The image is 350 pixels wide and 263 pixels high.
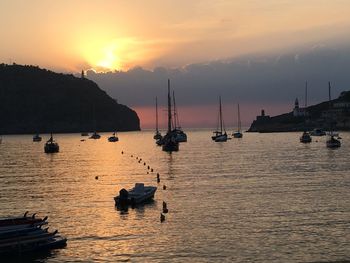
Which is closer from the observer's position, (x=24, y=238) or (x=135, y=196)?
(x=24, y=238)

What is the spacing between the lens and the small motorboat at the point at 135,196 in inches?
2009

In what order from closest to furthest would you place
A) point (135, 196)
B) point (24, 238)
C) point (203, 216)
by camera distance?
1. point (24, 238)
2. point (203, 216)
3. point (135, 196)

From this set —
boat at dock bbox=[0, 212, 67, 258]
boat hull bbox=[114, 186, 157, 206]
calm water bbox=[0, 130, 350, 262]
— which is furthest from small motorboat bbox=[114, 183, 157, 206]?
boat at dock bbox=[0, 212, 67, 258]

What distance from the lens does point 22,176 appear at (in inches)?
3450

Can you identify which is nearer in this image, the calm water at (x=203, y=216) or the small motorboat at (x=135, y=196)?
the calm water at (x=203, y=216)

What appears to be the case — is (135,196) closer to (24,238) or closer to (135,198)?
(135,198)

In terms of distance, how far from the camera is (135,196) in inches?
2044

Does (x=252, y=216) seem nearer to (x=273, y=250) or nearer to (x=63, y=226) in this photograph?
(x=273, y=250)

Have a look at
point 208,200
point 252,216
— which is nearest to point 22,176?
point 208,200

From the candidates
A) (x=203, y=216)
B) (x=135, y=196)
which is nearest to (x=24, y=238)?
(x=203, y=216)

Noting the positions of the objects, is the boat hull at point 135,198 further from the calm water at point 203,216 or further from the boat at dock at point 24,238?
the boat at dock at point 24,238

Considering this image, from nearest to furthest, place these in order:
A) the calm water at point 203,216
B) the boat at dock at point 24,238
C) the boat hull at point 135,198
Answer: the calm water at point 203,216 → the boat at dock at point 24,238 → the boat hull at point 135,198

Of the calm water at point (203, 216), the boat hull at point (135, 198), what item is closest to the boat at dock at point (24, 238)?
the calm water at point (203, 216)

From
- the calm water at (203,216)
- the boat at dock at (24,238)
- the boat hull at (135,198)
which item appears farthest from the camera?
the boat hull at (135,198)
